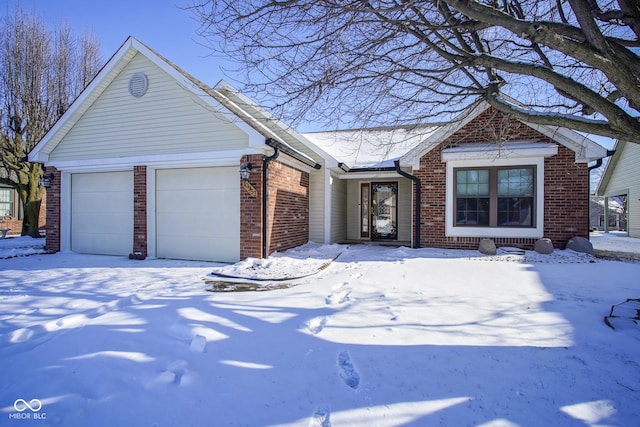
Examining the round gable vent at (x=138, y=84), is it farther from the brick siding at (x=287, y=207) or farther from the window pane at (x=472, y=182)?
the window pane at (x=472, y=182)

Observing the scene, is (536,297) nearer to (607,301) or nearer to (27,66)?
(607,301)

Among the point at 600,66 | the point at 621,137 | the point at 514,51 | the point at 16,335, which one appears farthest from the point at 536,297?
the point at 16,335

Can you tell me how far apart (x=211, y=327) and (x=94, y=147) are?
26.4 feet

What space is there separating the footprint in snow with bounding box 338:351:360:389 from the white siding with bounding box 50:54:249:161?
586 cm

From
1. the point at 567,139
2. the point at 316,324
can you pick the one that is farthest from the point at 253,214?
the point at 567,139

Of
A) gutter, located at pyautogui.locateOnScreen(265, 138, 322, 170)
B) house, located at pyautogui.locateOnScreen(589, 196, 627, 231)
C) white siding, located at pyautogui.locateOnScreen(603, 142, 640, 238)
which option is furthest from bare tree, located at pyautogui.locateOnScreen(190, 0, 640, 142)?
house, located at pyautogui.locateOnScreen(589, 196, 627, 231)

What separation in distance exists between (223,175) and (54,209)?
5.55 metres

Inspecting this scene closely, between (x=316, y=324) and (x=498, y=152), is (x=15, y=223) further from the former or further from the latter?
(x=498, y=152)

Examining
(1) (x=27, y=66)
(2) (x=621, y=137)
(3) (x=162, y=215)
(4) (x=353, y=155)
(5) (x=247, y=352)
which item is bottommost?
(5) (x=247, y=352)

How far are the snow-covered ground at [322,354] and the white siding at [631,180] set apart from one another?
12.6 m

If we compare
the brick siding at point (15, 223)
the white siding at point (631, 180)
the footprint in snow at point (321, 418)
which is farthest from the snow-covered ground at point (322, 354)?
the brick siding at point (15, 223)

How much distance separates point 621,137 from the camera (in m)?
3.26

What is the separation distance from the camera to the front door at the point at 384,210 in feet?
41.0

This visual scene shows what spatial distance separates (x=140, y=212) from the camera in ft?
27.6
